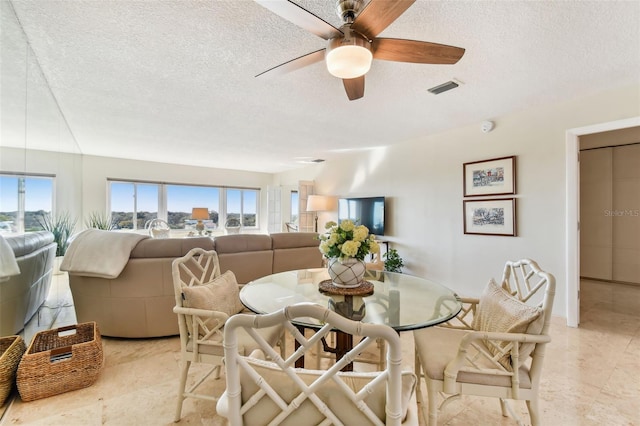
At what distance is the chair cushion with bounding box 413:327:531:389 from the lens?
48.3 inches

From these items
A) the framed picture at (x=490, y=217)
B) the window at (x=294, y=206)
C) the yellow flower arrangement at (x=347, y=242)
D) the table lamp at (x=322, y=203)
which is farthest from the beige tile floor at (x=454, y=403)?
the window at (x=294, y=206)

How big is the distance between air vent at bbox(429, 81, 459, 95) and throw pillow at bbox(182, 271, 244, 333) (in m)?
2.47

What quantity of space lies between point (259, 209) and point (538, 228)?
21.8 feet

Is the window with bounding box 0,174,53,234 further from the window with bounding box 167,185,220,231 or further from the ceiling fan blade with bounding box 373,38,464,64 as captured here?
the window with bounding box 167,185,220,231

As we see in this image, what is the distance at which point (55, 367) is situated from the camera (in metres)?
1.74

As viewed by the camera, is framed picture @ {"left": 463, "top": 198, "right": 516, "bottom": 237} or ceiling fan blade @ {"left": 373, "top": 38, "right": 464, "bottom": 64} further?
framed picture @ {"left": 463, "top": 198, "right": 516, "bottom": 237}

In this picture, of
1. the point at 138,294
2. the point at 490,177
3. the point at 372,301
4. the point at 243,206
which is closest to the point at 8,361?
the point at 138,294

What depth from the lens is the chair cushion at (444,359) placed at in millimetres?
1228

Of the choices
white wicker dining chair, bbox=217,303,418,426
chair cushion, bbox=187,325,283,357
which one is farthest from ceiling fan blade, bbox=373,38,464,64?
chair cushion, bbox=187,325,283,357

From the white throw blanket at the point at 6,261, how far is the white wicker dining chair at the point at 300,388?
1.96 m

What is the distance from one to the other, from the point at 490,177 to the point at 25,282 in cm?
481

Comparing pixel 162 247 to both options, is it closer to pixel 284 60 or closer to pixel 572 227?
pixel 284 60

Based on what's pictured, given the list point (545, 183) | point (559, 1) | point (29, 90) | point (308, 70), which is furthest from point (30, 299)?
point (545, 183)

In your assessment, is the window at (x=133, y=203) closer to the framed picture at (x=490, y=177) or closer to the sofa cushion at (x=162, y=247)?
the sofa cushion at (x=162, y=247)
